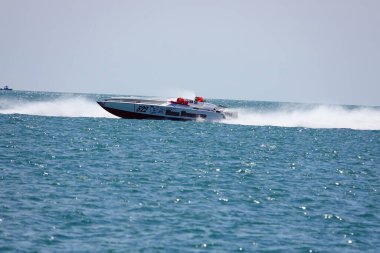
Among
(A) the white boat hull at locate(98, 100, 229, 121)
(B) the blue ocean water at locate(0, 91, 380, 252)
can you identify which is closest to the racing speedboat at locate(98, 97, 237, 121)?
(A) the white boat hull at locate(98, 100, 229, 121)

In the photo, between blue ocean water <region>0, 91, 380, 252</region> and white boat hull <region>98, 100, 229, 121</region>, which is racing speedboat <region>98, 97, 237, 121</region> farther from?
blue ocean water <region>0, 91, 380, 252</region>

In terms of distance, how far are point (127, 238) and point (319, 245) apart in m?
5.43

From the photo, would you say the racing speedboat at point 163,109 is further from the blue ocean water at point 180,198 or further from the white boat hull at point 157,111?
the blue ocean water at point 180,198

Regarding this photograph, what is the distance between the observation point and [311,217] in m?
19.4

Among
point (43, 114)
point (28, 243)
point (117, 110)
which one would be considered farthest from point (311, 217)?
point (43, 114)

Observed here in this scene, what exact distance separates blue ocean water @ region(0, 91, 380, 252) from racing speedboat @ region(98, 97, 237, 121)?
11951 mm

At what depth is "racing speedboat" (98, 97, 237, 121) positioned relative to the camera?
53469mm

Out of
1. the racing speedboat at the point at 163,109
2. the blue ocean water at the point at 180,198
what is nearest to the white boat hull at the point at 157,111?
the racing speedboat at the point at 163,109

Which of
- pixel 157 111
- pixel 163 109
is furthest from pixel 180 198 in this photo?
pixel 163 109

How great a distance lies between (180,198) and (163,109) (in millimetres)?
33769

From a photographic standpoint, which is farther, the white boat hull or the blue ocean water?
the white boat hull

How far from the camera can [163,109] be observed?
2148 inches

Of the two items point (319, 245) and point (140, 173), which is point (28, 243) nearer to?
point (319, 245)

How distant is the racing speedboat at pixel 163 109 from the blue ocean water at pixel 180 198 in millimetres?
11951
